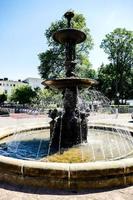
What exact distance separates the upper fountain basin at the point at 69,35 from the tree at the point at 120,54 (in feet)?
143

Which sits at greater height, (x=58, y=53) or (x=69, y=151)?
(x=58, y=53)

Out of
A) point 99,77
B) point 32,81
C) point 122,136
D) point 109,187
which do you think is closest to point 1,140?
point 122,136

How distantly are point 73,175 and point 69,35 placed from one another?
640 cm

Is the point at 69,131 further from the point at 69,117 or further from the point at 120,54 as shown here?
the point at 120,54

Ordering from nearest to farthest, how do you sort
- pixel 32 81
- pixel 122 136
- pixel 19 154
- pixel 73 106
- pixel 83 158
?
pixel 83 158 → pixel 19 154 → pixel 73 106 → pixel 122 136 → pixel 32 81

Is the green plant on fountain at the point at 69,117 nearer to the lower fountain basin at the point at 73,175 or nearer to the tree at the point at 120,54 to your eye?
the lower fountain basin at the point at 73,175

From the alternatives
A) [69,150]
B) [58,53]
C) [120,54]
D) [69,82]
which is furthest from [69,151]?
[120,54]

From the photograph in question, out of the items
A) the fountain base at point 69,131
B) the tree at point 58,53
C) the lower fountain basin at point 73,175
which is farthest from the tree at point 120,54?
the lower fountain basin at point 73,175

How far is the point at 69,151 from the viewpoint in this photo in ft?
28.0

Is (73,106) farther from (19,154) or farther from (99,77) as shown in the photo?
(99,77)

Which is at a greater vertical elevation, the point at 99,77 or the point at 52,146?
Result: the point at 99,77

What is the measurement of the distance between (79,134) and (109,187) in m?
4.46

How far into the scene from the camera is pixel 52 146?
9.48 metres

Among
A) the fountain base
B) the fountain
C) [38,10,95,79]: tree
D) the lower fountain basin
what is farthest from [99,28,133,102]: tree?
the lower fountain basin
